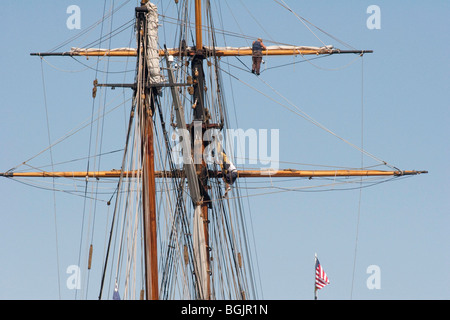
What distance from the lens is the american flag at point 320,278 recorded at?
64.9 metres

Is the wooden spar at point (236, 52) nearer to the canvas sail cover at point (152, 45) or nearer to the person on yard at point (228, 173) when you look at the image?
the person on yard at point (228, 173)

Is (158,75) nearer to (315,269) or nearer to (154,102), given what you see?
(154,102)

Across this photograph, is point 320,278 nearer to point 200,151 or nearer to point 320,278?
point 320,278

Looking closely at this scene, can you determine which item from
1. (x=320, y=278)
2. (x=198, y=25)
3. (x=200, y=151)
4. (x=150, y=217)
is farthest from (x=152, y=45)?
(x=320, y=278)

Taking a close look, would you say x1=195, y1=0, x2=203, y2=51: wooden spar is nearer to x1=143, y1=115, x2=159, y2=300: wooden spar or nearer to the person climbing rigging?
the person climbing rigging

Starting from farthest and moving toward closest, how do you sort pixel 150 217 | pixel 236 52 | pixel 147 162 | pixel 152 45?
pixel 236 52 < pixel 152 45 < pixel 147 162 < pixel 150 217

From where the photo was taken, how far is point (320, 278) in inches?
2566

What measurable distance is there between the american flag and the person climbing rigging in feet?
38.5

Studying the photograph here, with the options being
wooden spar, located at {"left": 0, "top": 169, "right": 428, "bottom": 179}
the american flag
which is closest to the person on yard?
wooden spar, located at {"left": 0, "top": 169, "right": 428, "bottom": 179}

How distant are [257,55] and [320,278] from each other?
1332 centimetres

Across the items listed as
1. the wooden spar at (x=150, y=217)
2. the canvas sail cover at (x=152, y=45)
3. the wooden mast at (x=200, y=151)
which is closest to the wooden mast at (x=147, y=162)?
the wooden spar at (x=150, y=217)

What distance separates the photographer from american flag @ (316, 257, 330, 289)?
213 ft
